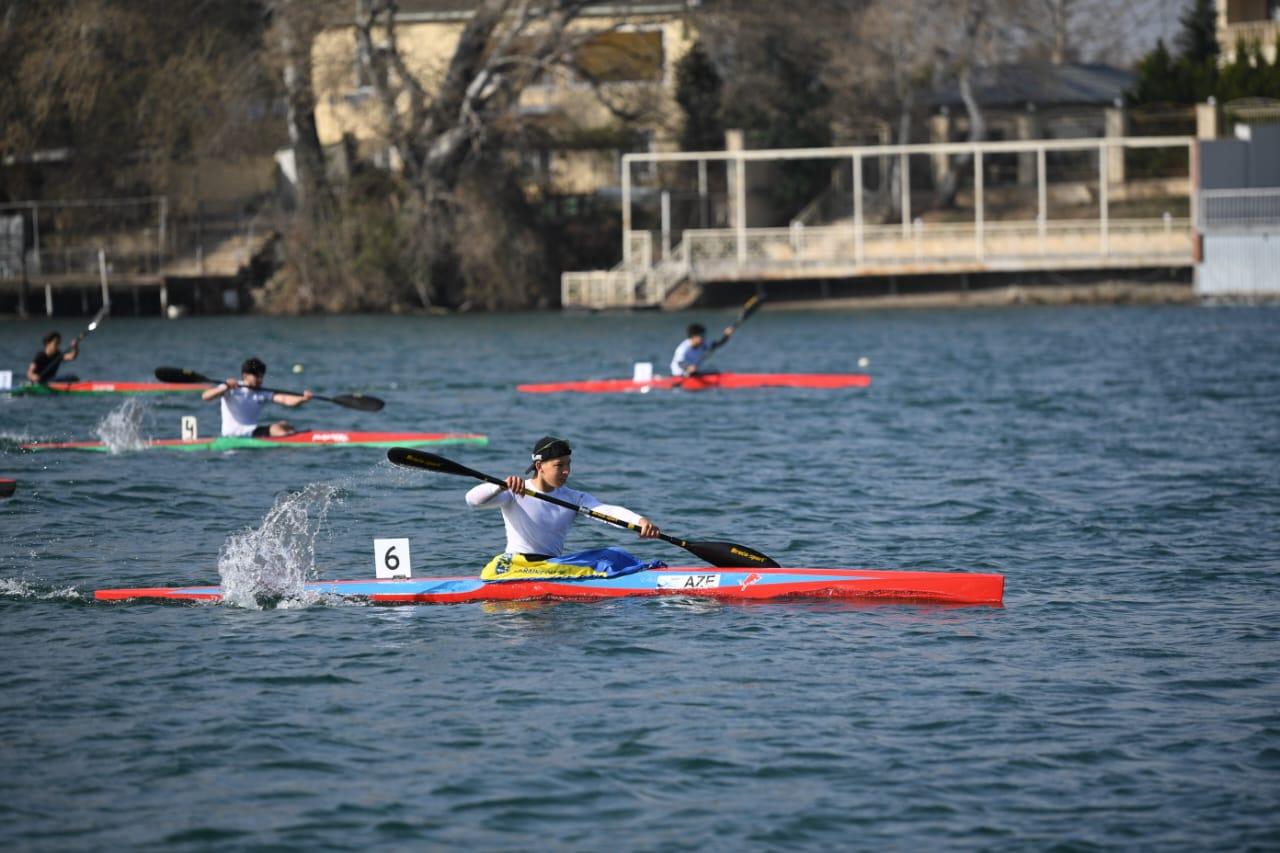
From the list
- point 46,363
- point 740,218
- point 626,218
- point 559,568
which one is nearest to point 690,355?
point 46,363

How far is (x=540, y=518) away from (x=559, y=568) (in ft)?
1.44

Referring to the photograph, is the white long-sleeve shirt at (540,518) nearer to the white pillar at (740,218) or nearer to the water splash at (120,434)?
the water splash at (120,434)

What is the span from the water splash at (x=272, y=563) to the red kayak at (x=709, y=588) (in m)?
0.18

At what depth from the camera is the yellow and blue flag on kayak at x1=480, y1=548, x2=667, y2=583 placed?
1397 centimetres

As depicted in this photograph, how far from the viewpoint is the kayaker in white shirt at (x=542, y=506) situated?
1354cm

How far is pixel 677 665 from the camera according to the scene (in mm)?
12234

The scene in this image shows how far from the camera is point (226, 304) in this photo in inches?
2253

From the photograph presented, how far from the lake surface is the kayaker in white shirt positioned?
0.70m

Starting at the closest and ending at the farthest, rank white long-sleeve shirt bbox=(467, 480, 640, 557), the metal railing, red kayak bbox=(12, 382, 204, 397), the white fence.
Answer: white long-sleeve shirt bbox=(467, 480, 640, 557), red kayak bbox=(12, 382, 204, 397), the metal railing, the white fence

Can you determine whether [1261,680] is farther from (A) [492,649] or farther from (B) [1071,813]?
(A) [492,649]

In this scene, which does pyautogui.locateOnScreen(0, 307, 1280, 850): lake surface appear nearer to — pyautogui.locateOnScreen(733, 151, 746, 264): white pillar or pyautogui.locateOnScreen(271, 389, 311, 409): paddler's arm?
pyautogui.locateOnScreen(271, 389, 311, 409): paddler's arm

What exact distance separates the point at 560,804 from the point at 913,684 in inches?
122

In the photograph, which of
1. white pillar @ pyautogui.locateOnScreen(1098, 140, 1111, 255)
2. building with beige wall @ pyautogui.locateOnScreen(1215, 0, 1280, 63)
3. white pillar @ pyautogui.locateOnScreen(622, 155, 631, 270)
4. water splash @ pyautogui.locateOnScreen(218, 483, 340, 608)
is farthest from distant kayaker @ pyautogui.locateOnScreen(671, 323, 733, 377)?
building with beige wall @ pyautogui.locateOnScreen(1215, 0, 1280, 63)

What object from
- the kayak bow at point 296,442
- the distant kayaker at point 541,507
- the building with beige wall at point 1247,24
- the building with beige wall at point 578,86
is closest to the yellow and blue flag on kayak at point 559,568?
the distant kayaker at point 541,507
